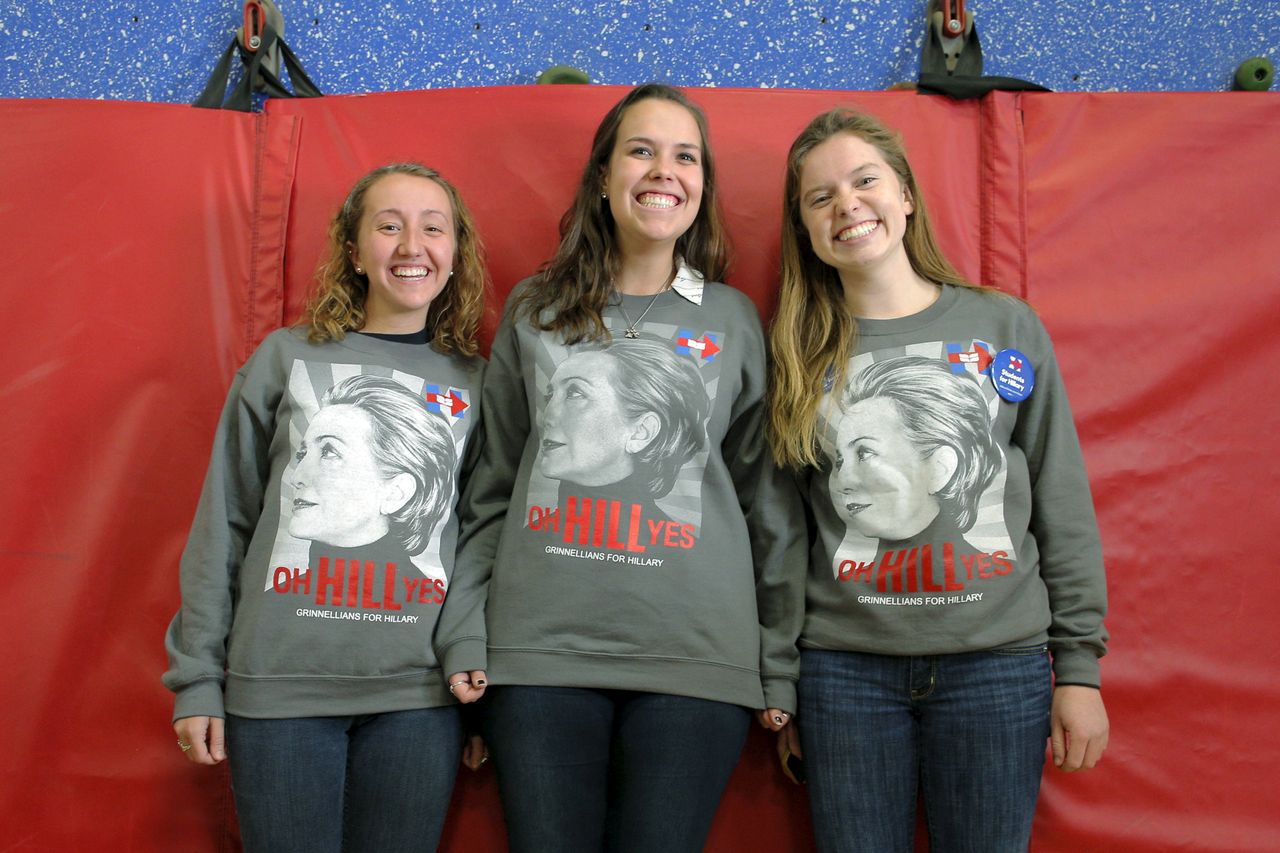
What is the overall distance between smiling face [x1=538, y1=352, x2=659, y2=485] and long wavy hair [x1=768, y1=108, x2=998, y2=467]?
19cm

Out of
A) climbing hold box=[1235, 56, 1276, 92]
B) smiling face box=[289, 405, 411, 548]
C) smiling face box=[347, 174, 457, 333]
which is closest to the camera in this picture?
smiling face box=[289, 405, 411, 548]

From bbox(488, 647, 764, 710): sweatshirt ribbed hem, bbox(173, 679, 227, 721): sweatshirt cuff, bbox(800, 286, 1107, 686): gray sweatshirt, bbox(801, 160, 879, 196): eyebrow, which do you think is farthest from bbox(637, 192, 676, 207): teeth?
bbox(173, 679, 227, 721): sweatshirt cuff

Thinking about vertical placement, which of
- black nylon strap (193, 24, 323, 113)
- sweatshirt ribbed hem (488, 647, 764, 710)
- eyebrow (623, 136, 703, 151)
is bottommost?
sweatshirt ribbed hem (488, 647, 764, 710)

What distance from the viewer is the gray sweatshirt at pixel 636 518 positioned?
47.1 inches

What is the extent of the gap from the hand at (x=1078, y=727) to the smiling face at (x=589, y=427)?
630mm

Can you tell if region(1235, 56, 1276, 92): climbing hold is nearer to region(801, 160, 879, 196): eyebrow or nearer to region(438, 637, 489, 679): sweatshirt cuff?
region(801, 160, 879, 196): eyebrow

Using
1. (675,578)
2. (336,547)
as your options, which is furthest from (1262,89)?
(336,547)

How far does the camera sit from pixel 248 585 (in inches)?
49.8

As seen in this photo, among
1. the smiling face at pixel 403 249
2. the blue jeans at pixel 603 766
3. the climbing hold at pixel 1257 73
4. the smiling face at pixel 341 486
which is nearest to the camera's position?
the blue jeans at pixel 603 766

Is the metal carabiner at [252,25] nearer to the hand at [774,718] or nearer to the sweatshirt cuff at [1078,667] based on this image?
the hand at [774,718]

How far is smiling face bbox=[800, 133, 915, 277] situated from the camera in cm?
133

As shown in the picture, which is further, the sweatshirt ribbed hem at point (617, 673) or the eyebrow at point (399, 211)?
the eyebrow at point (399, 211)

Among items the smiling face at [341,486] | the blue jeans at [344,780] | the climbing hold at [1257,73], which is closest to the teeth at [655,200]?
the smiling face at [341,486]

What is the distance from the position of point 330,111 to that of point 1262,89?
1.57 meters
